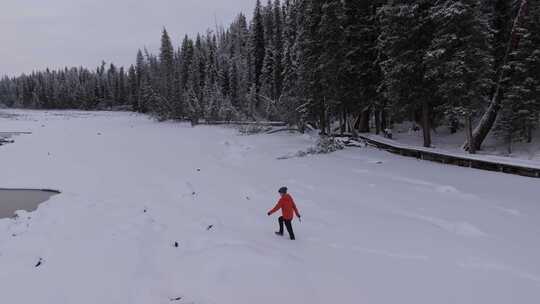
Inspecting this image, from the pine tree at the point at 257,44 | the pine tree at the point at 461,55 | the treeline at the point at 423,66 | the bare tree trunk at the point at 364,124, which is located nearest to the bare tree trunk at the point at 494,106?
the treeline at the point at 423,66

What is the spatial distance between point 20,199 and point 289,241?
14439 millimetres

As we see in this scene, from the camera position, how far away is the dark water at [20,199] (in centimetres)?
1433

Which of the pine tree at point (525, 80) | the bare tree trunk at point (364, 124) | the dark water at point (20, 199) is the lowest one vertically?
the dark water at point (20, 199)

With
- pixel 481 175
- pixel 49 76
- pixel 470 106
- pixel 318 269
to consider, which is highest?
pixel 49 76

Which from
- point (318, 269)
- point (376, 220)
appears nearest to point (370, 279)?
point (318, 269)

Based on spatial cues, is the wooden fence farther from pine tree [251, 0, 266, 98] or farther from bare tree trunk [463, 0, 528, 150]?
pine tree [251, 0, 266, 98]

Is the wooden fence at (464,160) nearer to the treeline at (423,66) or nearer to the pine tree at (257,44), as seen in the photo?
the treeline at (423,66)

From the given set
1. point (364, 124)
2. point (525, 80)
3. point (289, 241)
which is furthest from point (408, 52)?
point (289, 241)

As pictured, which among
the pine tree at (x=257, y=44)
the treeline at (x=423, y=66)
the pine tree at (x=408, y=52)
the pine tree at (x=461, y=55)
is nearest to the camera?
the pine tree at (x=461, y=55)

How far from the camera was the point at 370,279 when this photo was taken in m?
6.73

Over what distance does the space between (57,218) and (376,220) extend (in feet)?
36.2

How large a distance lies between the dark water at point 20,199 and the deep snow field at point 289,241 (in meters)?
0.86

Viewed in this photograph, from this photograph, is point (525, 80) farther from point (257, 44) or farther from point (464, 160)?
point (257, 44)

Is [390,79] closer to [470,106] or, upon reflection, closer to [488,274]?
[470,106]
